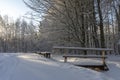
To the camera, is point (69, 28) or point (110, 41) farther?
point (110, 41)

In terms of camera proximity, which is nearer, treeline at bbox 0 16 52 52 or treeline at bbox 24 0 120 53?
treeline at bbox 24 0 120 53

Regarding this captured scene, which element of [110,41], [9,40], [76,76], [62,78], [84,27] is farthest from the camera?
[9,40]

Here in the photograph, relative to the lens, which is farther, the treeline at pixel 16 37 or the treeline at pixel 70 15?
the treeline at pixel 16 37

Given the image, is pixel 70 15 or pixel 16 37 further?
pixel 16 37

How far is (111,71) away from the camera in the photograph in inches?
571

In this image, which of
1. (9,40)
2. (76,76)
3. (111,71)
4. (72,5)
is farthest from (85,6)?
(9,40)

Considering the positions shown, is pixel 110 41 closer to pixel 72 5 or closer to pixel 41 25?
pixel 41 25

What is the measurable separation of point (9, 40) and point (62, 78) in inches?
3599

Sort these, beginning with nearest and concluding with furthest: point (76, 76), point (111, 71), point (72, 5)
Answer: point (76, 76), point (111, 71), point (72, 5)

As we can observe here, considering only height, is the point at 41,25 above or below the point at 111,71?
above

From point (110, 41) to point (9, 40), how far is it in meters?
54.2

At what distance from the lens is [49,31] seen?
24672 millimetres

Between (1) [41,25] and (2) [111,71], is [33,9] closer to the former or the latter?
(1) [41,25]

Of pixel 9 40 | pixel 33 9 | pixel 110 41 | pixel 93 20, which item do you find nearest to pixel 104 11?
pixel 93 20
